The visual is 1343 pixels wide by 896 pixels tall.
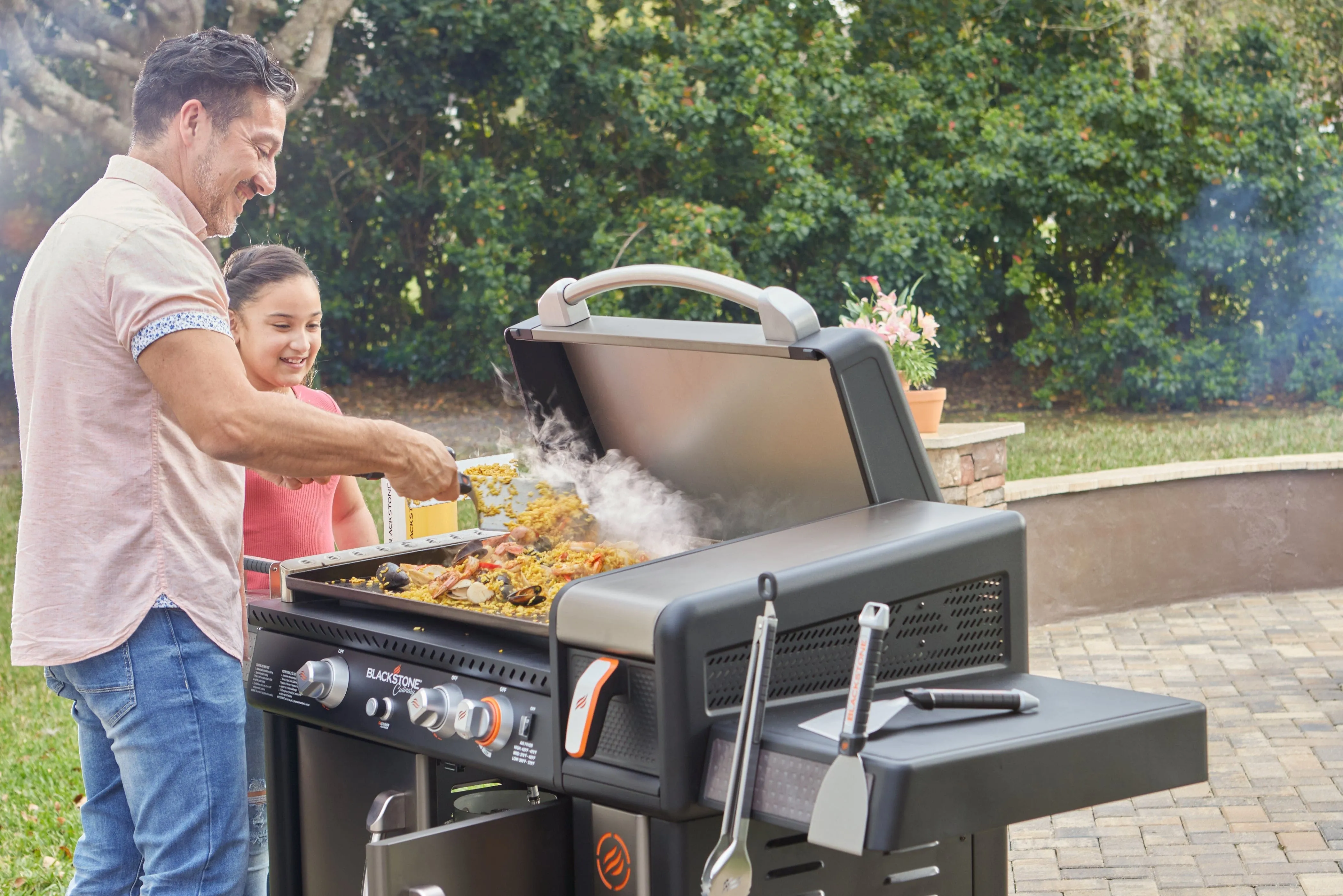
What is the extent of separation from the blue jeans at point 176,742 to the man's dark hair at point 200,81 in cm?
76

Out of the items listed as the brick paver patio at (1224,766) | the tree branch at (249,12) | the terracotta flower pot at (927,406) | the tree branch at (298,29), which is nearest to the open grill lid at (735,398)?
the brick paver patio at (1224,766)

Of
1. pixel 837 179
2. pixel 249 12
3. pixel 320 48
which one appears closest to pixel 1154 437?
pixel 837 179

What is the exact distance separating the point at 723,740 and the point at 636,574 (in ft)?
0.87

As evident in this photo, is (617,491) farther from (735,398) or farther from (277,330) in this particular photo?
(277,330)

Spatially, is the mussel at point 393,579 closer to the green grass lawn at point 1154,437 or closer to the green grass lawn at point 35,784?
the green grass lawn at point 35,784

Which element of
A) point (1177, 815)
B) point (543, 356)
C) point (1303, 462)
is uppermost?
point (543, 356)

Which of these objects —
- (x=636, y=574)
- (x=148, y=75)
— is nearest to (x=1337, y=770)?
(x=636, y=574)

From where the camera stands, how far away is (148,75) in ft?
6.60

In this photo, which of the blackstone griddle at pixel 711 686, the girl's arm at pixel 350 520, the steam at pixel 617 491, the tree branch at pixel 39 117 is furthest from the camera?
the tree branch at pixel 39 117

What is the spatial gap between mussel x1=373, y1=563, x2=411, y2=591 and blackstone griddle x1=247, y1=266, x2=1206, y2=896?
0.06m

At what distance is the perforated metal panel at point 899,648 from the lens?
1.62 m

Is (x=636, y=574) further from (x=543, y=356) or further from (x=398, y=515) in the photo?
(x=398, y=515)

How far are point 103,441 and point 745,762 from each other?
1069 mm

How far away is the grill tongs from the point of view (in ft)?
4.92
